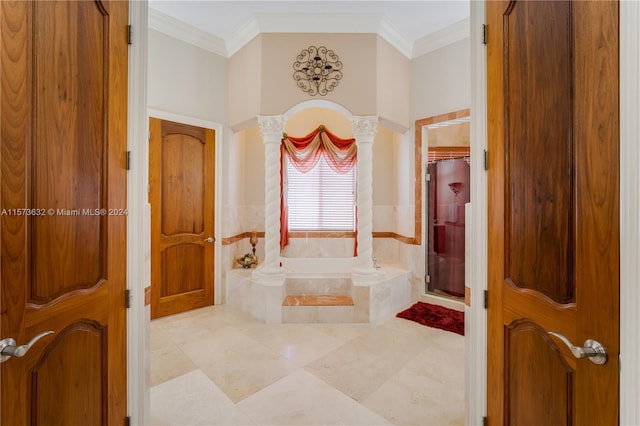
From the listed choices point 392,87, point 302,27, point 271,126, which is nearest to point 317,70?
point 302,27

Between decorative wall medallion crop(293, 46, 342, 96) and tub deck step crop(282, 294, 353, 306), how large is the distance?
2.25 meters

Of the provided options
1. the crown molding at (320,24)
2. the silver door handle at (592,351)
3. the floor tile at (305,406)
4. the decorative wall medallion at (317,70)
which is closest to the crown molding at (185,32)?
the crown molding at (320,24)

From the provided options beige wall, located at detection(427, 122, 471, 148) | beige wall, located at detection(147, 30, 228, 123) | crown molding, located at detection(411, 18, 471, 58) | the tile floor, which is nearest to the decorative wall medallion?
beige wall, located at detection(147, 30, 228, 123)

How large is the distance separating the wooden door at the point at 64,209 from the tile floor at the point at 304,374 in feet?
2.38

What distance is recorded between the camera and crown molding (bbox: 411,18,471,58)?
3.22 m

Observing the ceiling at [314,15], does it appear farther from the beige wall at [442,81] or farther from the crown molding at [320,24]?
the beige wall at [442,81]

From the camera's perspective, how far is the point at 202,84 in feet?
11.3

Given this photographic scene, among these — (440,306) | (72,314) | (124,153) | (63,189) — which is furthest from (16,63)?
(440,306)

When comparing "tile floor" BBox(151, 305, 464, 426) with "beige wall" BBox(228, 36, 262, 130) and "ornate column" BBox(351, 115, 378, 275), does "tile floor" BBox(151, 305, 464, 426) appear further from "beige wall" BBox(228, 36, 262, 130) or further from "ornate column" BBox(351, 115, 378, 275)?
"beige wall" BBox(228, 36, 262, 130)

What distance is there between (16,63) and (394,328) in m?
3.10

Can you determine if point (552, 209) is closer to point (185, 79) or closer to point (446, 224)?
point (446, 224)

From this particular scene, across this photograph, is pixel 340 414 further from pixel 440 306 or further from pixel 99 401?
pixel 440 306

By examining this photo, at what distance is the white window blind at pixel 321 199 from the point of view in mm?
4582

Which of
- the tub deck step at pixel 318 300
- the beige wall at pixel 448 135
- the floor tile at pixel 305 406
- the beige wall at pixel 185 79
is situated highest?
the beige wall at pixel 185 79
